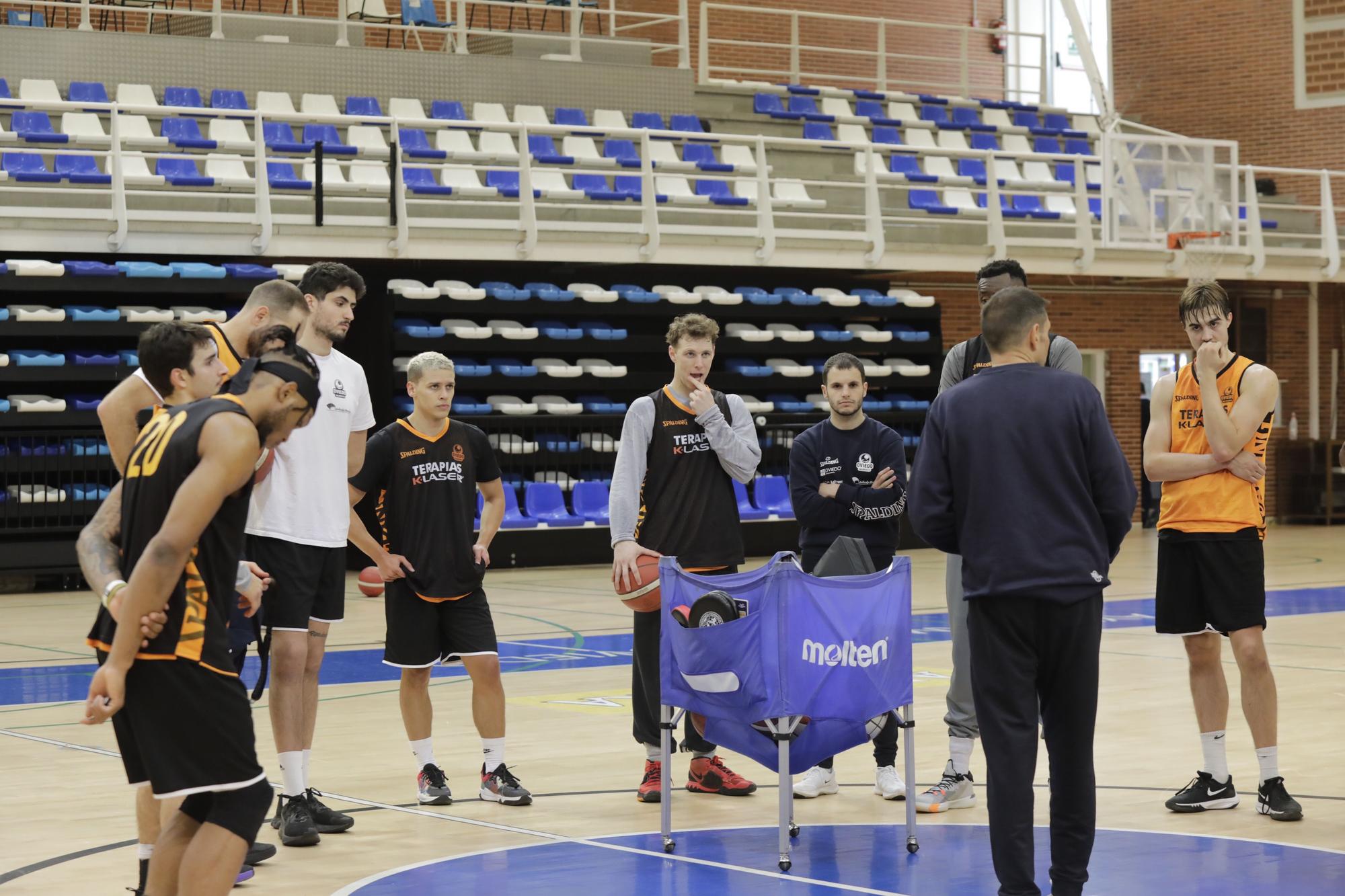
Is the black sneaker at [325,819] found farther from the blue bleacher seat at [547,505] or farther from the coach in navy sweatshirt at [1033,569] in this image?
the blue bleacher seat at [547,505]

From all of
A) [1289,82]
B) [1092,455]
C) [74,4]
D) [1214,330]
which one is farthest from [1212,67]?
[1092,455]

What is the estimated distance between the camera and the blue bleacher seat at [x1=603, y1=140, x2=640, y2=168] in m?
20.1

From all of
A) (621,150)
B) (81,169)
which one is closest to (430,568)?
(81,169)

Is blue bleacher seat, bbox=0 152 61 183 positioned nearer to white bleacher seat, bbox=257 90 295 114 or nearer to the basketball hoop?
white bleacher seat, bbox=257 90 295 114

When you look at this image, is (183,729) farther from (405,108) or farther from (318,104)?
(405,108)

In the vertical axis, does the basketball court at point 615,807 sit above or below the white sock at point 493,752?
below

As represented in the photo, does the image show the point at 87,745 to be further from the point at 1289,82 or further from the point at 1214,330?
the point at 1289,82

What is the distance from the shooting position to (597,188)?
19.8m

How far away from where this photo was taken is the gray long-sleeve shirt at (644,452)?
6.53 m

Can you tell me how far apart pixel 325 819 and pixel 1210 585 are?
336cm

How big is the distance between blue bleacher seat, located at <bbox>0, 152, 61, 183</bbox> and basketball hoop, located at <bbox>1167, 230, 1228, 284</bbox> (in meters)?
12.6

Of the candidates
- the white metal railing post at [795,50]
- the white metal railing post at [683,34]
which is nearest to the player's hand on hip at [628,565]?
the white metal railing post at [683,34]

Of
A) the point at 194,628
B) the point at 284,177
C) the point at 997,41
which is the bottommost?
the point at 194,628

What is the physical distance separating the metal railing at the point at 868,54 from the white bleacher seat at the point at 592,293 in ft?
20.2
